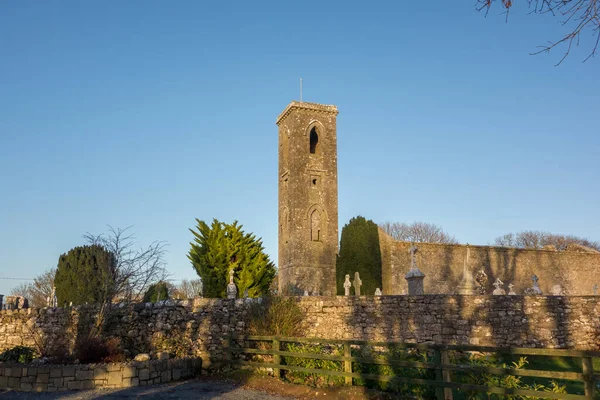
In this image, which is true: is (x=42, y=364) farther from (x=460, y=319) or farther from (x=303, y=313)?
(x=460, y=319)

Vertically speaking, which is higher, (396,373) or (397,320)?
(397,320)

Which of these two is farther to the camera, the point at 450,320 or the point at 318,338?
the point at 450,320

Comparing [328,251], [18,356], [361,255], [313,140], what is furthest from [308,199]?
[18,356]

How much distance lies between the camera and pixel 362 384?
8961 mm

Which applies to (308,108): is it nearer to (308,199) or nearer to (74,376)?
(308,199)

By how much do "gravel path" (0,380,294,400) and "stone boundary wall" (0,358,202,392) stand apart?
0.33m

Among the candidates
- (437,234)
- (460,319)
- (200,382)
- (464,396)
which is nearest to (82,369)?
(200,382)

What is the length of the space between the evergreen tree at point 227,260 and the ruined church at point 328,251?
6721mm

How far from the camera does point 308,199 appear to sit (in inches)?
1284

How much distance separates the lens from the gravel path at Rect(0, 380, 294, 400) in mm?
8945

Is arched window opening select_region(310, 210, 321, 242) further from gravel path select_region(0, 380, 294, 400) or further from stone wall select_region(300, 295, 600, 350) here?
gravel path select_region(0, 380, 294, 400)

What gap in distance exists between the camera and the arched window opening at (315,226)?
3225 cm

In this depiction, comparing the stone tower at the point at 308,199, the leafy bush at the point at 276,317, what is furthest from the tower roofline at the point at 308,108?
the leafy bush at the point at 276,317

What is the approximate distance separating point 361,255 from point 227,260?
9.43 meters
